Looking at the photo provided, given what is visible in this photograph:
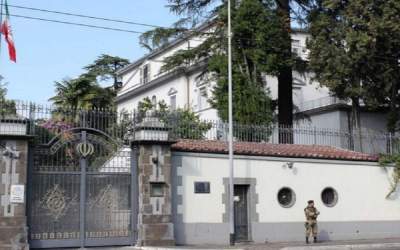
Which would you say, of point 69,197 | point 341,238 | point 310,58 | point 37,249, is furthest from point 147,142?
point 310,58

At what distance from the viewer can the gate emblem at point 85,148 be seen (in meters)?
19.3

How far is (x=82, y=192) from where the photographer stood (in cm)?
1919

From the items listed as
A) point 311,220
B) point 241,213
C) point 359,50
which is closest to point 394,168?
point 359,50

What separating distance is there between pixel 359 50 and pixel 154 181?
36.7 feet

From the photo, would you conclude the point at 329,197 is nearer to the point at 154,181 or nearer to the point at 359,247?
the point at 359,247

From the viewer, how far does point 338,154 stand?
960 inches

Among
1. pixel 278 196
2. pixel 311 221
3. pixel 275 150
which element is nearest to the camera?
pixel 311 221

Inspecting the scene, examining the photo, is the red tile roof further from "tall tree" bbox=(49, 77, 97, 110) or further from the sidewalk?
"tall tree" bbox=(49, 77, 97, 110)

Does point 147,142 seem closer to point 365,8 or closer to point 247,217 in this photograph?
point 247,217

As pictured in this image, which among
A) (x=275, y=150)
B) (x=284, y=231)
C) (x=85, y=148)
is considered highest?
(x=275, y=150)

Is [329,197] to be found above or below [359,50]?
below

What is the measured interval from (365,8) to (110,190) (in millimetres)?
13498

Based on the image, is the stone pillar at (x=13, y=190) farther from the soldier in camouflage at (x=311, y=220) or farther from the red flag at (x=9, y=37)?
the soldier in camouflage at (x=311, y=220)

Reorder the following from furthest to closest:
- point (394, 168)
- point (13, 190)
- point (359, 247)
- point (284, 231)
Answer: point (394, 168)
point (284, 231)
point (359, 247)
point (13, 190)
